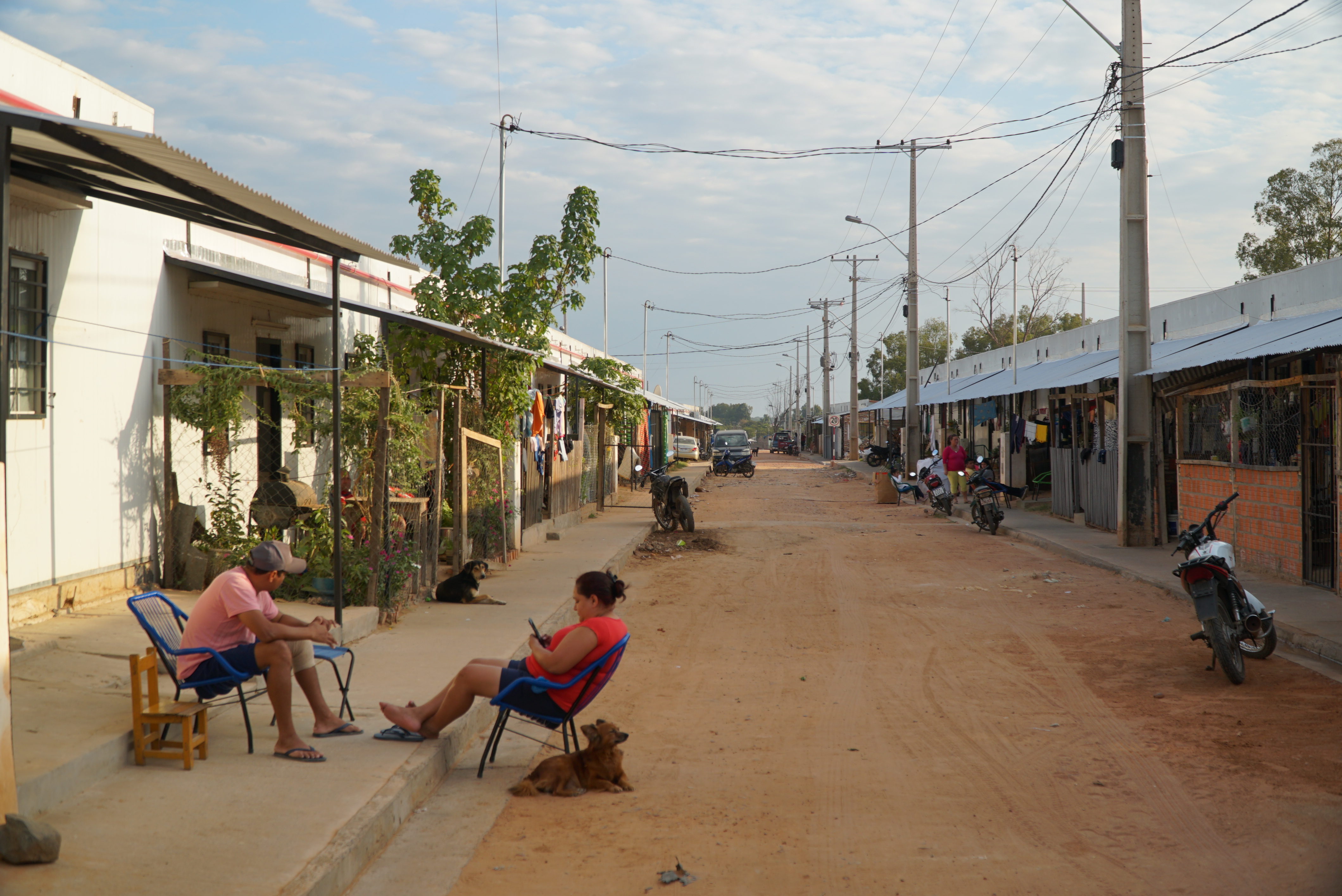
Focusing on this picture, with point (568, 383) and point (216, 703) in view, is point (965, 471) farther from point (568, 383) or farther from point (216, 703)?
point (216, 703)

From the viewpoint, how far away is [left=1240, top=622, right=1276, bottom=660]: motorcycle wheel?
815cm

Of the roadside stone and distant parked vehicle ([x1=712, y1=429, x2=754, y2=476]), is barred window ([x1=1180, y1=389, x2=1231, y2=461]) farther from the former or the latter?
distant parked vehicle ([x1=712, y1=429, x2=754, y2=476])

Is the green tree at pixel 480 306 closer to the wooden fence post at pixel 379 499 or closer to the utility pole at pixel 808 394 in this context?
the wooden fence post at pixel 379 499

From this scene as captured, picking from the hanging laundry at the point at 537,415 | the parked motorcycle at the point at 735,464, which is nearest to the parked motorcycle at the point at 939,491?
the hanging laundry at the point at 537,415

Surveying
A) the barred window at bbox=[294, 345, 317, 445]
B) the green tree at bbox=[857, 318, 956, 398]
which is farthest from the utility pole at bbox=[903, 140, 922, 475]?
the green tree at bbox=[857, 318, 956, 398]

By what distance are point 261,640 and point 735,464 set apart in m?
37.1

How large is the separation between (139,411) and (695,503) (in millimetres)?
19688

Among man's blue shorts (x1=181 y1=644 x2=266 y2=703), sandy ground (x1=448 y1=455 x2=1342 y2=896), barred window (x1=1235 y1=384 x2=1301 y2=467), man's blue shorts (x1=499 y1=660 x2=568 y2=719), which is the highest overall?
barred window (x1=1235 y1=384 x2=1301 y2=467)

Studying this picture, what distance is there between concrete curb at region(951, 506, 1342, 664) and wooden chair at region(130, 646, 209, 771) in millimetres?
7707

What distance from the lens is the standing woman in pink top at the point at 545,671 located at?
17.8ft

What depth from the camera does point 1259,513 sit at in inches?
493

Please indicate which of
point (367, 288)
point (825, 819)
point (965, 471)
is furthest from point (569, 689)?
point (965, 471)

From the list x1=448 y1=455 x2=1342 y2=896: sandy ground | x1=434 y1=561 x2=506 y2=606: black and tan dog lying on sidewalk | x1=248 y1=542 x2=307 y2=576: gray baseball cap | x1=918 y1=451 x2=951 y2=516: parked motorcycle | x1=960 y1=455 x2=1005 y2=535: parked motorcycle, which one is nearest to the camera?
x1=448 y1=455 x2=1342 y2=896: sandy ground

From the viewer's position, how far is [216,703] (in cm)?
620
